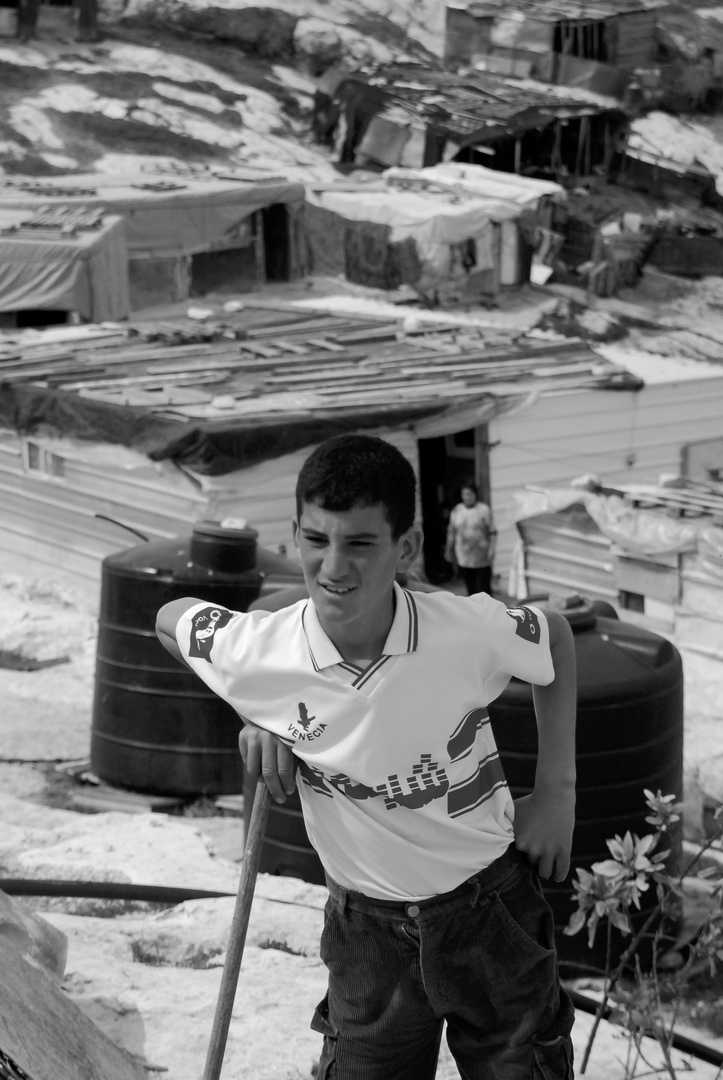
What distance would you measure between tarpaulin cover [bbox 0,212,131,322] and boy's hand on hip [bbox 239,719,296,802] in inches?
891

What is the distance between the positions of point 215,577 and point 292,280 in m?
21.2

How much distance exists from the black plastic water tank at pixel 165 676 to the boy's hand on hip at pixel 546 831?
6618 millimetres

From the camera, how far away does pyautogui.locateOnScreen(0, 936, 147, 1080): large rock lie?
3158 millimetres

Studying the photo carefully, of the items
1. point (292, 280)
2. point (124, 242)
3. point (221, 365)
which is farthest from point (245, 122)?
point (221, 365)

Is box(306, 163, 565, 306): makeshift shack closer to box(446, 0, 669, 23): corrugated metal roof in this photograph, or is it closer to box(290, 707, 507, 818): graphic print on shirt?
box(446, 0, 669, 23): corrugated metal roof

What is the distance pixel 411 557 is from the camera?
3277 mm

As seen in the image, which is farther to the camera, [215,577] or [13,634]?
[13,634]

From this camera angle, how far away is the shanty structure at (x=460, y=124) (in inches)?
1590

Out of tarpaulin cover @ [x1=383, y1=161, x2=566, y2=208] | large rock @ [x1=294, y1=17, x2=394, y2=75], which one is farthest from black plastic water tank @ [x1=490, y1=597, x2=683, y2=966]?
large rock @ [x1=294, y1=17, x2=394, y2=75]

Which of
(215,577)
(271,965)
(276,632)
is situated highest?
(276,632)

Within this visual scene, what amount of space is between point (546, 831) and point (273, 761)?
0.65m

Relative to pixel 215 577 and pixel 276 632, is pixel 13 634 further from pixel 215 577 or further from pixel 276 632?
pixel 276 632

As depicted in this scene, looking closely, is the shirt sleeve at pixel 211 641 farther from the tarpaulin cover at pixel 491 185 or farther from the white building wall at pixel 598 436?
the tarpaulin cover at pixel 491 185

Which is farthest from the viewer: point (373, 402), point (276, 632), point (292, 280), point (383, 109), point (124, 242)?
point (383, 109)
